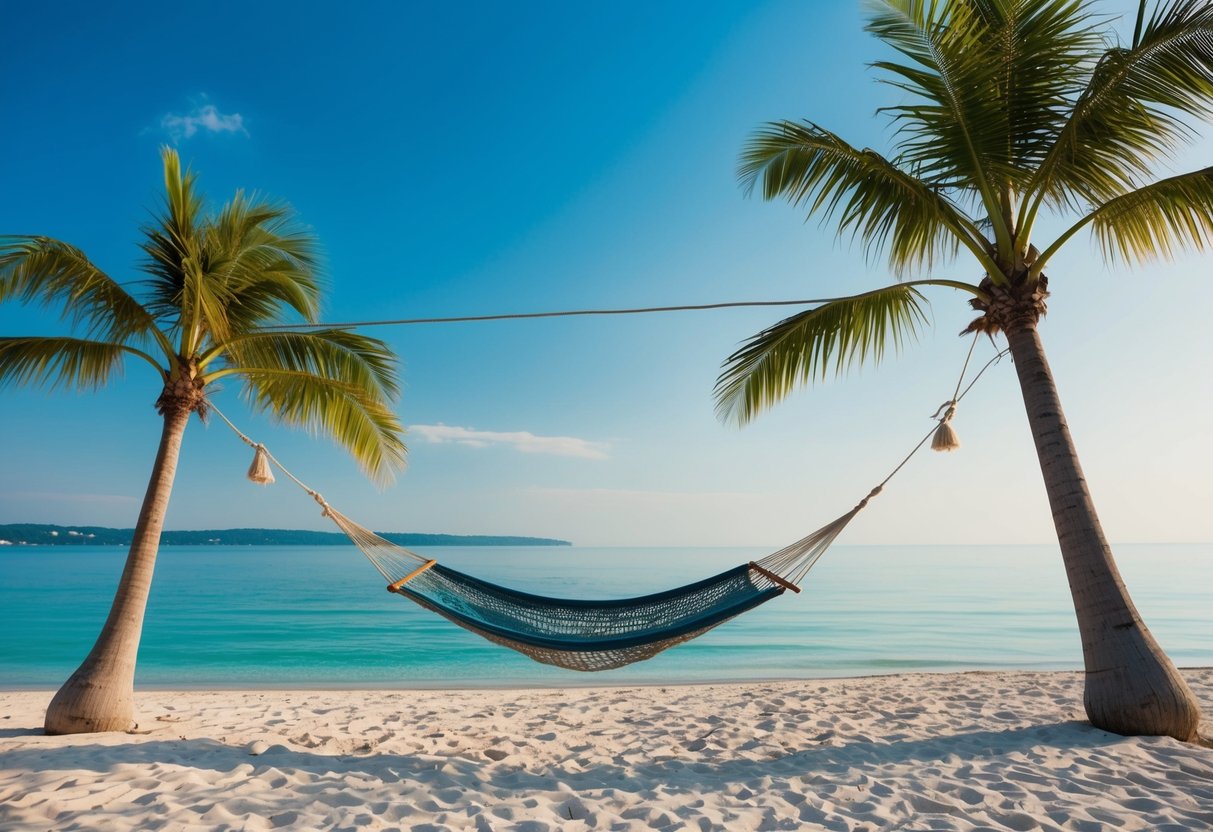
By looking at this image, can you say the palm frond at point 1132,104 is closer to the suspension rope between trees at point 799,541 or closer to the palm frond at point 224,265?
the suspension rope between trees at point 799,541

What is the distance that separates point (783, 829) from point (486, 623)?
133 centimetres

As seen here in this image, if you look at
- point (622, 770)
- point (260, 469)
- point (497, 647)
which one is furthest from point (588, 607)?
point (497, 647)

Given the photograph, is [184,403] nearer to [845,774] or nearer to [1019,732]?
[845,774]

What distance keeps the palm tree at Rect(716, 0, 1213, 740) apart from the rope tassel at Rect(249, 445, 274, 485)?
266 centimetres

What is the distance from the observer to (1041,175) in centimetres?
264

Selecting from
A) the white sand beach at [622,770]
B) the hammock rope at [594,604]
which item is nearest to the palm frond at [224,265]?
the hammock rope at [594,604]

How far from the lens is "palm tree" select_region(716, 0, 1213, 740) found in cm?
231

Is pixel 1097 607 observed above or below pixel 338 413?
below

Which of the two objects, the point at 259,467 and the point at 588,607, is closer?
the point at 588,607

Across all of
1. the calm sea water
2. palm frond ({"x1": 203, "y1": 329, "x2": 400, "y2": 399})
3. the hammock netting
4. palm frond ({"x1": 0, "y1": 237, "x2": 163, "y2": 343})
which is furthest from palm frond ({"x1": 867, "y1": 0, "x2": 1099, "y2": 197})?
the calm sea water

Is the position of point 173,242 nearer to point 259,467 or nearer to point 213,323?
point 213,323

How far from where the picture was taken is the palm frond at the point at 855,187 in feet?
9.21

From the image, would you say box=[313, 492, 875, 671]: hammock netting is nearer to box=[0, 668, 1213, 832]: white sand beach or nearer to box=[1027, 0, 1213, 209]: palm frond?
A: box=[0, 668, 1213, 832]: white sand beach

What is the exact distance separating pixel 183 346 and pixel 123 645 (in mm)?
1372
